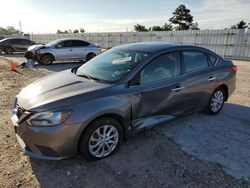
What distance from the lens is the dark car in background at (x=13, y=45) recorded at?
19519 millimetres

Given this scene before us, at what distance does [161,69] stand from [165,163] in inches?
58.5

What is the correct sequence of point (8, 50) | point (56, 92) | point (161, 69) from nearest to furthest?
point (56, 92), point (161, 69), point (8, 50)

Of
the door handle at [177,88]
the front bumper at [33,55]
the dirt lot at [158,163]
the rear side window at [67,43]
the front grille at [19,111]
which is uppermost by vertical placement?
the rear side window at [67,43]

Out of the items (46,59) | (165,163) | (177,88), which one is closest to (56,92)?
(165,163)

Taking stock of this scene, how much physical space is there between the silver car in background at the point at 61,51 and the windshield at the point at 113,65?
30.7 feet

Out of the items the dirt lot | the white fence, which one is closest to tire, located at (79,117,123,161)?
the dirt lot

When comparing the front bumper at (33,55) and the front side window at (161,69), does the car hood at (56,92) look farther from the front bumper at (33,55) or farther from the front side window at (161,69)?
the front bumper at (33,55)

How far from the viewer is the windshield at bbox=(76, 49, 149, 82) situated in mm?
3524

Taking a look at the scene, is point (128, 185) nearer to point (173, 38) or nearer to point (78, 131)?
point (78, 131)

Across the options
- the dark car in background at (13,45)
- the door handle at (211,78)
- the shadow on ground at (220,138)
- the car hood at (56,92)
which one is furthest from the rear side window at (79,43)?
the door handle at (211,78)

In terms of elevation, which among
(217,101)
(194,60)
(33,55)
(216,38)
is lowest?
(217,101)

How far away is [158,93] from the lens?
3617mm

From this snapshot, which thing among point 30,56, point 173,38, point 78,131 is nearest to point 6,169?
point 78,131

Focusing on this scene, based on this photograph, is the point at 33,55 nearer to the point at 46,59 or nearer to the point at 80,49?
the point at 46,59
